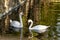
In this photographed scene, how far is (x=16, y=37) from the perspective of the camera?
3482mm

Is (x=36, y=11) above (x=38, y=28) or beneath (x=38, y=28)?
above

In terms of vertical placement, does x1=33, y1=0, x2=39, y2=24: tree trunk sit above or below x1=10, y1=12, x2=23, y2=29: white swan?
above

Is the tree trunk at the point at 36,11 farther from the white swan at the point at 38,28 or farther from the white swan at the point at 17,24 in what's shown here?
the white swan at the point at 17,24

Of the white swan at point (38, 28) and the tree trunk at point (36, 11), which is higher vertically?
the tree trunk at point (36, 11)

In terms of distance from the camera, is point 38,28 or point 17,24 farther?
point 17,24

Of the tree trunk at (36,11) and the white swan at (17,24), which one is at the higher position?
the tree trunk at (36,11)

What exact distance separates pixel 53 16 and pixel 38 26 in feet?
2.25

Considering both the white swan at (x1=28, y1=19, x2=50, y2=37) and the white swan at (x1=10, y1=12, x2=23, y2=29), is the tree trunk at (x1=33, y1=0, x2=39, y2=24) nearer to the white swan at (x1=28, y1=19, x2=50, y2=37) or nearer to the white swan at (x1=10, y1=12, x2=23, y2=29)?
the white swan at (x1=28, y1=19, x2=50, y2=37)

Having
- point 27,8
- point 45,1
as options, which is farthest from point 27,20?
point 45,1

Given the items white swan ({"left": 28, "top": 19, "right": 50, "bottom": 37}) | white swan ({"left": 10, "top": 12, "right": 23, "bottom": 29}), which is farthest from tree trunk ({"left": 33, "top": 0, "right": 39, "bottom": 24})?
white swan ({"left": 10, "top": 12, "right": 23, "bottom": 29})

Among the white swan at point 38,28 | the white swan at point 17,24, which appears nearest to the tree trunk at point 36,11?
the white swan at point 38,28

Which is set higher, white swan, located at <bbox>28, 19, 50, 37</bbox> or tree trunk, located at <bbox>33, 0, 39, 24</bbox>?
tree trunk, located at <bbox>33, 0, 39, 24</bbox>

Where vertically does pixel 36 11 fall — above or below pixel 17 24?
above

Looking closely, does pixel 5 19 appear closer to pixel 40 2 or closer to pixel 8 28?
pixel 8 28
